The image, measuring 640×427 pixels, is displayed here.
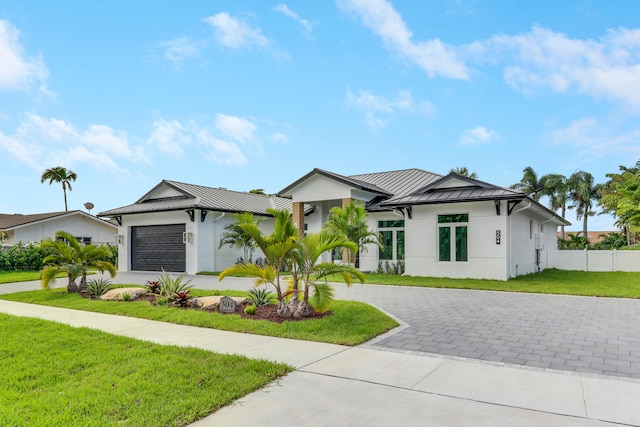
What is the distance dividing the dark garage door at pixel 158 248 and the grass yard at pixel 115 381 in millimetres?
15129

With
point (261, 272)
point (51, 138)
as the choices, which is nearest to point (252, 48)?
point (261, 272)

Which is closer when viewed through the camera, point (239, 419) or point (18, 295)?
point (239, 419)

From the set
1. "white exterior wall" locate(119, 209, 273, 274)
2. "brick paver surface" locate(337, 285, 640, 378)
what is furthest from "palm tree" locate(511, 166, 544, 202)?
"brick paver surface" locate(337, 285, 640, 378)

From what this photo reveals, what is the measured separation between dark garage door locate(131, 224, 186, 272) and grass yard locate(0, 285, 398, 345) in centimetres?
1084

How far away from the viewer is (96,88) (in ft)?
48.8

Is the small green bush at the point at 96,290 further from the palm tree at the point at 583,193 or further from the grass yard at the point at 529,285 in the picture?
the palm tree at the point at 583,193

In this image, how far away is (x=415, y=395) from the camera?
168 inches

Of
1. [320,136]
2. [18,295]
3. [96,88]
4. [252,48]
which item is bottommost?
[18,295]

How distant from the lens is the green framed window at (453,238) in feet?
55.1

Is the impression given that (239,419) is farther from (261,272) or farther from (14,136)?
(14,136)

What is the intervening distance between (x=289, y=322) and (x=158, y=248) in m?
16.8

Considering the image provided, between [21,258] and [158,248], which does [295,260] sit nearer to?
[158,248]

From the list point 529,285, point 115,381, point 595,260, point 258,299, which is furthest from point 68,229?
point 595,260

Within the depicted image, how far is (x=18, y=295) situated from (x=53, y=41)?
7.86 meters
